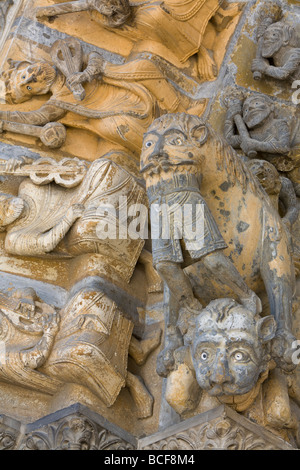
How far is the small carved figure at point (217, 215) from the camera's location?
3721 millimetres

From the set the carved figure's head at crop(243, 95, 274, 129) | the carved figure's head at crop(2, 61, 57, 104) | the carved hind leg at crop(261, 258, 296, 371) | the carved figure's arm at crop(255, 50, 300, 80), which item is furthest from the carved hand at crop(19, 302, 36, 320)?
the carved figure's arm at crop(255, 50, 300, 80)

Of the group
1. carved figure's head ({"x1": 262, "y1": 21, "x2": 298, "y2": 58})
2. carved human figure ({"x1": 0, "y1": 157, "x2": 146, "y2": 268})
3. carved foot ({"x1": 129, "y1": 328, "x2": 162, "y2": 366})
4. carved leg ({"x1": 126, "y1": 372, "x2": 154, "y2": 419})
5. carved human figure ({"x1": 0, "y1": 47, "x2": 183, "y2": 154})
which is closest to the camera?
carved leg ({"x1": 126, "y1": 372, "x2": 154, "y2": 419})

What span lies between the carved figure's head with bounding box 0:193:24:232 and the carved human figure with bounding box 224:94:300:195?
113 centimetres

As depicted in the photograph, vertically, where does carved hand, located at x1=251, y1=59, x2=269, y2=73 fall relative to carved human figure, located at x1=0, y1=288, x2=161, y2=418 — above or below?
above

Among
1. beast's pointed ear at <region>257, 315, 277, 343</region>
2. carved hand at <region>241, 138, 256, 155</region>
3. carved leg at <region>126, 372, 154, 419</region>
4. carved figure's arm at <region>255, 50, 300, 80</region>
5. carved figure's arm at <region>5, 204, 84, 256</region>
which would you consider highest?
carved figure's arm at <region>255, 50, 300, 80</region>

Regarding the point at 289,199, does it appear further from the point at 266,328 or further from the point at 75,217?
the point at 266,328

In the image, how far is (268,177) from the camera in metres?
4.45

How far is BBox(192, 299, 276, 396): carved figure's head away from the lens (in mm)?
3426

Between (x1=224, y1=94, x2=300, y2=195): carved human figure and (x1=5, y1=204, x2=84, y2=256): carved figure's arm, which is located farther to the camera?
(x1=224, y1=94, x2=300, y2=195): carved human figure

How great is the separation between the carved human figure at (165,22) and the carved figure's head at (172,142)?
4.06ft

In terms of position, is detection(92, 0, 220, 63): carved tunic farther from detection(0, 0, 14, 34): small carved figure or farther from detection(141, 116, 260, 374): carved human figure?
detection(141, 116, 260, 374): carved human figure

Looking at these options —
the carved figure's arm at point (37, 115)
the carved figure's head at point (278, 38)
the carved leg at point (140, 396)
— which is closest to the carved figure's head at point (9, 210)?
the carved figure's arm at point (37, 115)

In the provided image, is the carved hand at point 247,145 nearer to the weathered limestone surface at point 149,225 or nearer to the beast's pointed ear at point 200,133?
the weathered limestone surface at point 149,225

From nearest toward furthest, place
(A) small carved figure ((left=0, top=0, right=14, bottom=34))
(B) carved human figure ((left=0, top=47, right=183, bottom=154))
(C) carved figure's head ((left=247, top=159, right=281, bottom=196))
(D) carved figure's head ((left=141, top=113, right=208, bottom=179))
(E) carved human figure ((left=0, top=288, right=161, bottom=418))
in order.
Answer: (D) carved figure's head ((left=141, top=113, right=208, bottom=179)) < (E) carved human figure ((left=0, top=288, right=161, bottom=418)) < (C) carved figure's head ((left=247, top=159, right=281, bottom=196)) < (B) carved human figure ((left=0, top=47, right=183, bottom=154)) < (A) small carved figure ((left=0, top=0, right=14, bottom=34))
